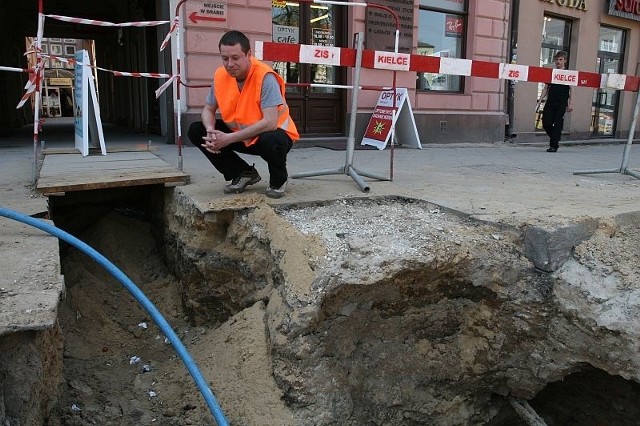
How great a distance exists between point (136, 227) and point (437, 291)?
2799mm

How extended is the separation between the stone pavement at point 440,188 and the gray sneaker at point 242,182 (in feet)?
0.27

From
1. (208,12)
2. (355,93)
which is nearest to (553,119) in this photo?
(355,93)

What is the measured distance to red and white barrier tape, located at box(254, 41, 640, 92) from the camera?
169 inches

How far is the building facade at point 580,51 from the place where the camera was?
35.2 feet

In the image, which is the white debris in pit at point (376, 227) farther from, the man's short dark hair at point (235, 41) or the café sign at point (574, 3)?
the café sign at point (574, 3)

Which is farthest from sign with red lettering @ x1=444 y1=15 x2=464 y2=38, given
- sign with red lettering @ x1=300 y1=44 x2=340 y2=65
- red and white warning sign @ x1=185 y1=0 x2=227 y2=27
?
sign with red lettering @ x1=300 y1=44 x2=340 y2=65

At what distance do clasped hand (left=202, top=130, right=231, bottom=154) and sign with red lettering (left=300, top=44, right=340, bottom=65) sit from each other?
1.16 m

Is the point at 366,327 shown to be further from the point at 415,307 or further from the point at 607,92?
the point at 607,92

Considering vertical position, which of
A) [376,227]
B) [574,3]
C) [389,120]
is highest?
[574,3]

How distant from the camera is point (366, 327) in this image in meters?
3.08

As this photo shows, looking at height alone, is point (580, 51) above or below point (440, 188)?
above

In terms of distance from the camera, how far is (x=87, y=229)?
457cm

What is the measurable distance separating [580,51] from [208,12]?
335 inches

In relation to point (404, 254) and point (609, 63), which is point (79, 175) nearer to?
point (404, 254)
